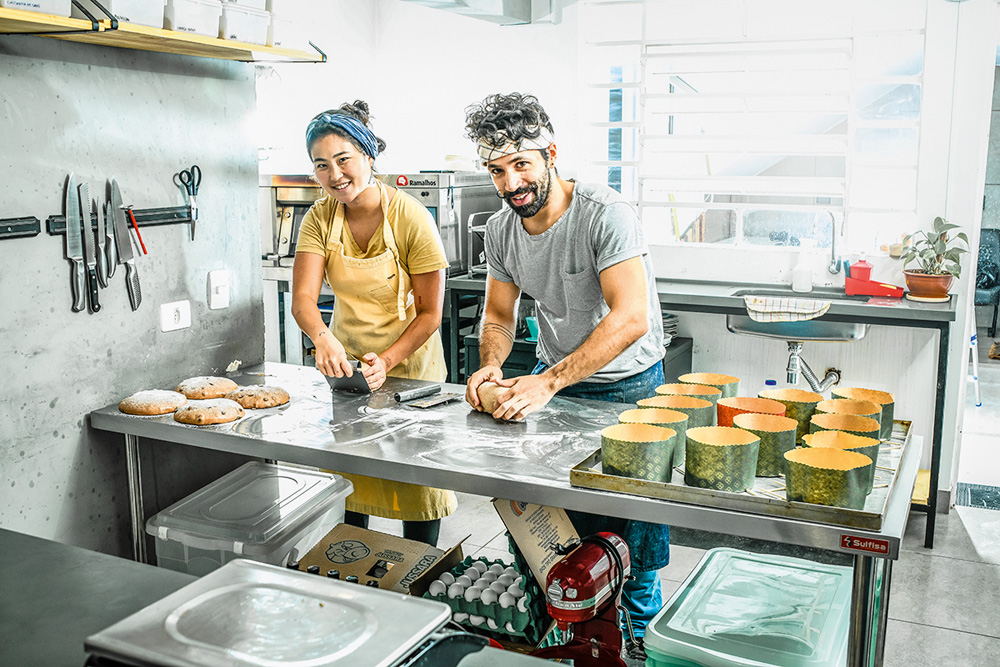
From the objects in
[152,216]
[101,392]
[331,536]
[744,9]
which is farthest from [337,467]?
[744,9]

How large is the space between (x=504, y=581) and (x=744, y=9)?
10.9 feet

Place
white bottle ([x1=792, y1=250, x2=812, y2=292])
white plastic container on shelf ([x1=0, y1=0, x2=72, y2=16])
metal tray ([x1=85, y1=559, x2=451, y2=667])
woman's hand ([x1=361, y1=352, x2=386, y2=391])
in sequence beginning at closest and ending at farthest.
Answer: metal tray ([x1=85, y1=559, x2=451, y2=667]) < white plastic container on shelf ([x1=0, y1=0, x2=72, y2=16]) < woman's hand ([x1=361, y1=352, x2=386, y2=391]) < white bottle ([x1=792, y1=250, x2=812, y2=292])

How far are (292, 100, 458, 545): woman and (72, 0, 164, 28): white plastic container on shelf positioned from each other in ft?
2.30

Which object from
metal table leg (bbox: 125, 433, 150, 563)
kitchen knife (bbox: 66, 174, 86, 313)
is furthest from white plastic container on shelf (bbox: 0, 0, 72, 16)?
metal table leg (bbox: 125, 433, 150, 563)

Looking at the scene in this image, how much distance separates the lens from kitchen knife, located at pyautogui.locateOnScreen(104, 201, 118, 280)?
2.56m

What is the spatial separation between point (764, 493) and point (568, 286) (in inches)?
38.9

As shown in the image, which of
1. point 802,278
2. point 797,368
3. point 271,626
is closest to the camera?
point 271,626

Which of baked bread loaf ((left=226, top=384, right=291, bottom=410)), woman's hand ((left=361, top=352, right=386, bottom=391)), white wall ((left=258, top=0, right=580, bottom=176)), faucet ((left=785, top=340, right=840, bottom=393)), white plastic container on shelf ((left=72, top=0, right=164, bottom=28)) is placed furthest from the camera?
white wall ((left=258, top=0, right=580, bottom=176))

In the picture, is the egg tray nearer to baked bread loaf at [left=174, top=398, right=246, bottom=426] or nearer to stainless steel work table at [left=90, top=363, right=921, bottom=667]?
stainless steel work table at [left=90, top=363, right=921, bottom=667]

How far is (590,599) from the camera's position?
6.36 feet

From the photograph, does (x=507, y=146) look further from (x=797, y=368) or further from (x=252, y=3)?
(x=797, y=368)

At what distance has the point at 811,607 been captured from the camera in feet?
6.90

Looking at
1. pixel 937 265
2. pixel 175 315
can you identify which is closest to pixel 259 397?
pixel 175 315

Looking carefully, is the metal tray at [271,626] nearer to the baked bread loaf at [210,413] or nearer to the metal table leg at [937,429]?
the baked bread loaf at [210,413]
